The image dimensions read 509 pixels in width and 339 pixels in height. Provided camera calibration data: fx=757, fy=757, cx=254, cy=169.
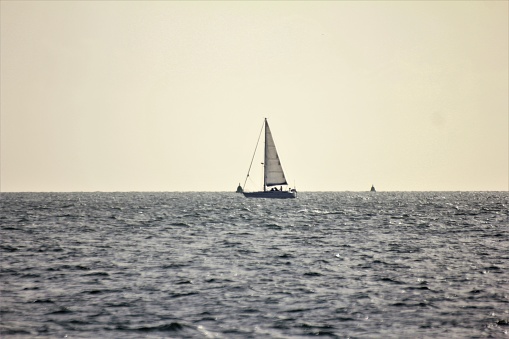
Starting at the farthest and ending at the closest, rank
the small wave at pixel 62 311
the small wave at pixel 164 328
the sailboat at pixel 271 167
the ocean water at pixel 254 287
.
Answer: the sailboat at pixel 271 167 < the small wave at pixel 62 311 < the ocean water at pixel 254 287 < the small wave at pixel 164 328

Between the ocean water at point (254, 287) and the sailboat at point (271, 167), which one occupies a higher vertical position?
the sailboat at point (271, 167)

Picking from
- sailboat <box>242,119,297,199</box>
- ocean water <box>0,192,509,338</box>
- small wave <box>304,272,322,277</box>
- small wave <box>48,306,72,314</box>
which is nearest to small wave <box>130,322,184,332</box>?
ocean water <box>0,192,509,338</box>

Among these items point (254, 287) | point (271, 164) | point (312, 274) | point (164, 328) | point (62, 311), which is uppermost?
point (271, 164)

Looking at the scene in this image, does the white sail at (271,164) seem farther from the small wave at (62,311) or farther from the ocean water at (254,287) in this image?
the small wave at (62,311)

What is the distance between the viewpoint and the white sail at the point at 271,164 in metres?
153

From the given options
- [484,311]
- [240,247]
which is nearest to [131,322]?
[484,311]

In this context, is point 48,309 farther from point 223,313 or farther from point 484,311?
point 484,311

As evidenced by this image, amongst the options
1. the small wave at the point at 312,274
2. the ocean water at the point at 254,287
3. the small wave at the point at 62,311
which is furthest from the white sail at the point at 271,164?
the small wave at the point at 62,311

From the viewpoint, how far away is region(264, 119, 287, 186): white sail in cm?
15300

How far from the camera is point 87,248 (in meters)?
48.8

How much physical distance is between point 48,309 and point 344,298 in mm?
10781

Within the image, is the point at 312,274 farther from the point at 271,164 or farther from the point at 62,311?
the point at 271,164

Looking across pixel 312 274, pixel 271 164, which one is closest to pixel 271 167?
pixel 271 164

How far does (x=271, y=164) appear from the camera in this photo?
153 m
